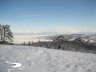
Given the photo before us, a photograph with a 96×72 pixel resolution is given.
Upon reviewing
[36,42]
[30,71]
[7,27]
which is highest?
[7,27]

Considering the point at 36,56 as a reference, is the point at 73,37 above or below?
above

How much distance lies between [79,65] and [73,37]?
2018 millimetres

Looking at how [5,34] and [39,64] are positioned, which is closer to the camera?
[39,64]

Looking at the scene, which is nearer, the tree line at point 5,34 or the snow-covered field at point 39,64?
the snow-covered field at point 39,64

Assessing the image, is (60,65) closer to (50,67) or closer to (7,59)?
(50,67)

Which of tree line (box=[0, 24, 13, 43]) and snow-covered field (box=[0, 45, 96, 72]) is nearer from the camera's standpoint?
snow-covered field (box=[0, 45, 96, 72])

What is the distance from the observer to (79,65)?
3.03 meters

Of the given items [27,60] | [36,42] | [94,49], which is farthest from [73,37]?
[27,60]

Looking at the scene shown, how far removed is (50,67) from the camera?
2.92m

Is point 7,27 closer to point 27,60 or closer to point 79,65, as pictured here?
point 27,60

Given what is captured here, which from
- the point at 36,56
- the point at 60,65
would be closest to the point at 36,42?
the point at 36,56

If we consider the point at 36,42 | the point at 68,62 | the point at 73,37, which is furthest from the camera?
the point at 36,42

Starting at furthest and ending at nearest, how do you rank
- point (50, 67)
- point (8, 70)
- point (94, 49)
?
point (94, 49), point (50, 67), point (8, 70)

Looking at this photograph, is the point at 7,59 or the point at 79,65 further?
the point at 7,59
